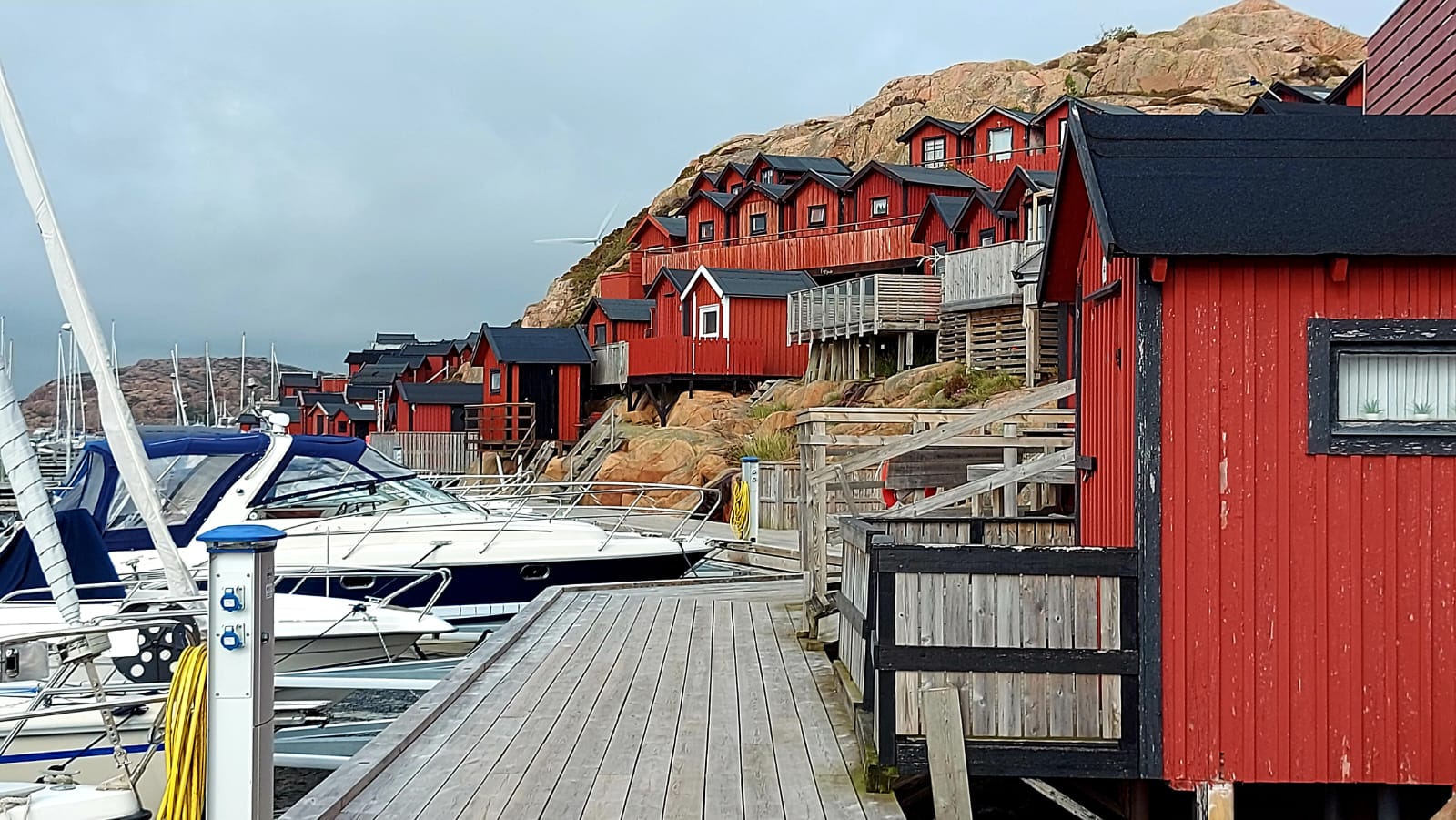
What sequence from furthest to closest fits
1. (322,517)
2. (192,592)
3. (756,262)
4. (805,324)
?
(756,262), (805,324), (322,517), (192,592)

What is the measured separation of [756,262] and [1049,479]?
41.9 meters

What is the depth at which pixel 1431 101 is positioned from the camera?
11609 millimetres

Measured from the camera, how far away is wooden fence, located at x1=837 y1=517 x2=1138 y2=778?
711 centimetres

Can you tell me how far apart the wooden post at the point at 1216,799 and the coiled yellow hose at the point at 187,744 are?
5054 mm

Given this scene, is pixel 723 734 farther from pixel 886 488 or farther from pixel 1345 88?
pixel 1345 88

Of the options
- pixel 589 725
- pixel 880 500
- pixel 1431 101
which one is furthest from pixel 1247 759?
pixel 880 500

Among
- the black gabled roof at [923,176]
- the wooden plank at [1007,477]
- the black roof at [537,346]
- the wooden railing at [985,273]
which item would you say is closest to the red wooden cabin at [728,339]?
the black roof at [537,346]

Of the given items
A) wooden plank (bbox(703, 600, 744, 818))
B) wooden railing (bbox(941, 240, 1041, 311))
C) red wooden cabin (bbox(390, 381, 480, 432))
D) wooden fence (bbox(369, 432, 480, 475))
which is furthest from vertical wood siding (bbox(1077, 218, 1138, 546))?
red wooden cabin (bbox(390, 381, 480, 432))

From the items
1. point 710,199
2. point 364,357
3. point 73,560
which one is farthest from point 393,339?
point 73,560

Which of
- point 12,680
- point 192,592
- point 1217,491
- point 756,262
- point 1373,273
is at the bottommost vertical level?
point 12,680

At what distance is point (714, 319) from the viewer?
153ft

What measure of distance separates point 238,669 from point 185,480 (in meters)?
10.4

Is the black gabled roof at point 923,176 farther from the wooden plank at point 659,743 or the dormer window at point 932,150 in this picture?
the wooden plank at point 659,743

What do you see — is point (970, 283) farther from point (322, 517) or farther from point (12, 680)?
point (12, 680)
